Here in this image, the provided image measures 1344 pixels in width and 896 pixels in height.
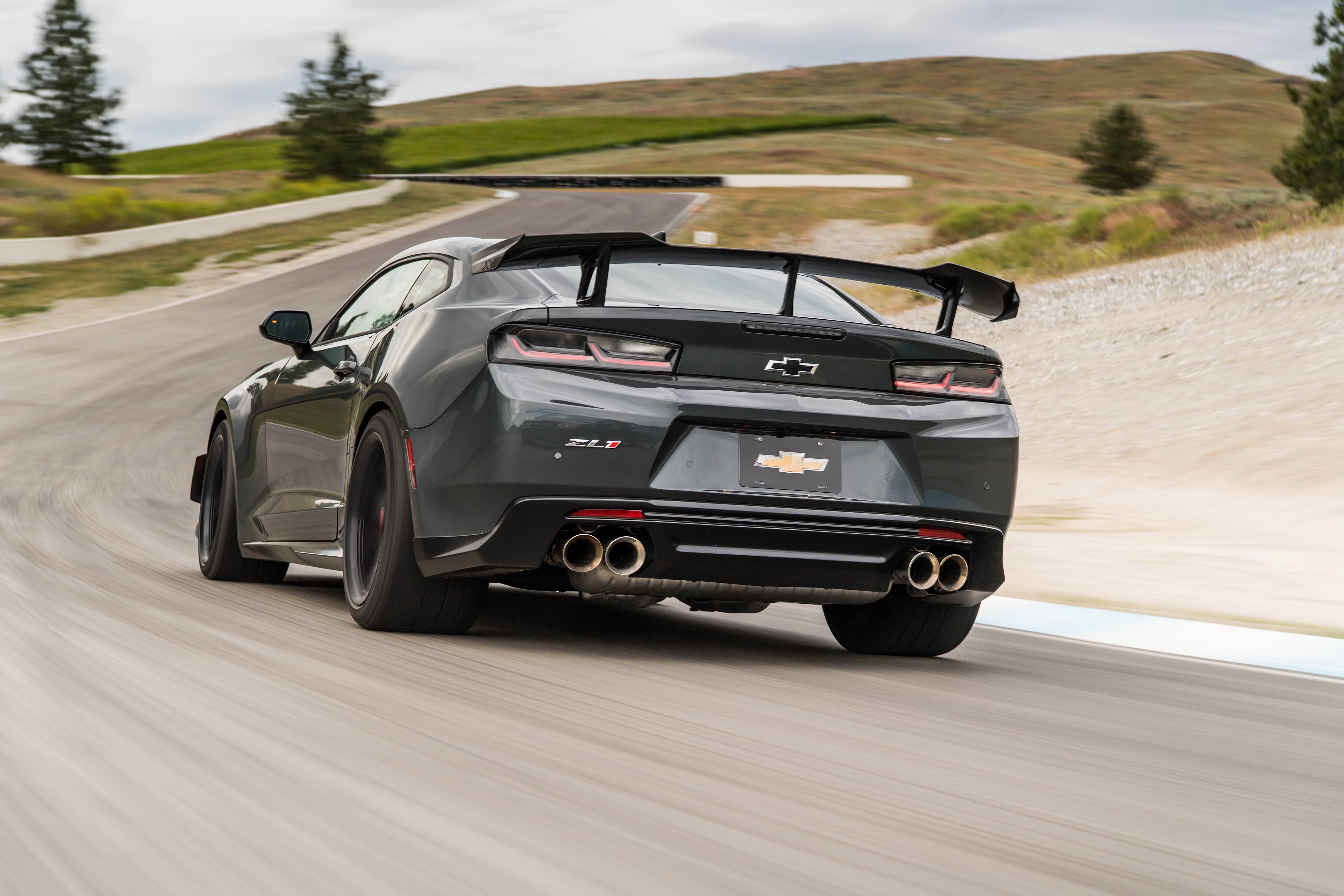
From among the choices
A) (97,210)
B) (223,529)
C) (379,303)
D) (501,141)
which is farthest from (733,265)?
(501,141)

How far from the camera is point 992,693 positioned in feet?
16.6

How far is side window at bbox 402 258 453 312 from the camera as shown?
5.76 metres

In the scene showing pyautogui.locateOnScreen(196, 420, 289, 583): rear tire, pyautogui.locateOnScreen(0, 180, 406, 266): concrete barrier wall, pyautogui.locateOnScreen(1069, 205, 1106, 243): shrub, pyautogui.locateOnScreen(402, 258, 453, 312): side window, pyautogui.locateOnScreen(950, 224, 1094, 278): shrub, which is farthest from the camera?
pyautogui.locateOnScreen(0, 180, 406, 266): concrete barrier wall

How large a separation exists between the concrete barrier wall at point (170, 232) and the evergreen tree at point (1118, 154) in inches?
1449

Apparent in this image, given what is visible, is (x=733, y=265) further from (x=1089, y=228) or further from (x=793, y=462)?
(x=1089, y=228)

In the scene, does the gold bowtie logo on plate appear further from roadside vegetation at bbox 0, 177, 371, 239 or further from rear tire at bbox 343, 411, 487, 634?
roadside vegetation at bbox 0, 177, 371, 239

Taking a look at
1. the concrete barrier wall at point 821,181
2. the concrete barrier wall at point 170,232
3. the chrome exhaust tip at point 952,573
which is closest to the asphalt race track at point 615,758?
the chrome exhaust tip at point 952,573

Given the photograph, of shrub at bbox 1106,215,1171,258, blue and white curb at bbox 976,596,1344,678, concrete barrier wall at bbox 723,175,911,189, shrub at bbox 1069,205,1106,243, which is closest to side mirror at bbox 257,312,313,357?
blue and white curb at bbox 976,596,1344,678

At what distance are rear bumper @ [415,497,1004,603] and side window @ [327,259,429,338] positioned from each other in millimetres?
1383

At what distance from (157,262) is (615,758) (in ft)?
106

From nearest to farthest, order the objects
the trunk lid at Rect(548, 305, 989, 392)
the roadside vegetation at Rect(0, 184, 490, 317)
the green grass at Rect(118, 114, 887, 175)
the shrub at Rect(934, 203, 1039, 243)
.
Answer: the trunk lid at Rect(548, 305, 989, 392)
the roadside vegetation at Rect(0, 184, 490, 317)
the shrub at Rect(934, 203, 1039, 243)
the green grass at Rect(118, 114, 887, 175)

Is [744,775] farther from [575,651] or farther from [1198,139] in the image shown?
[1198,139]

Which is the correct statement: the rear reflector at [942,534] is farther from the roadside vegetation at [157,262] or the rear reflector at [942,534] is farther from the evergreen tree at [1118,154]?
the evergreen tree at [1118,154]

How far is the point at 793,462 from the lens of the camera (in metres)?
5.07
